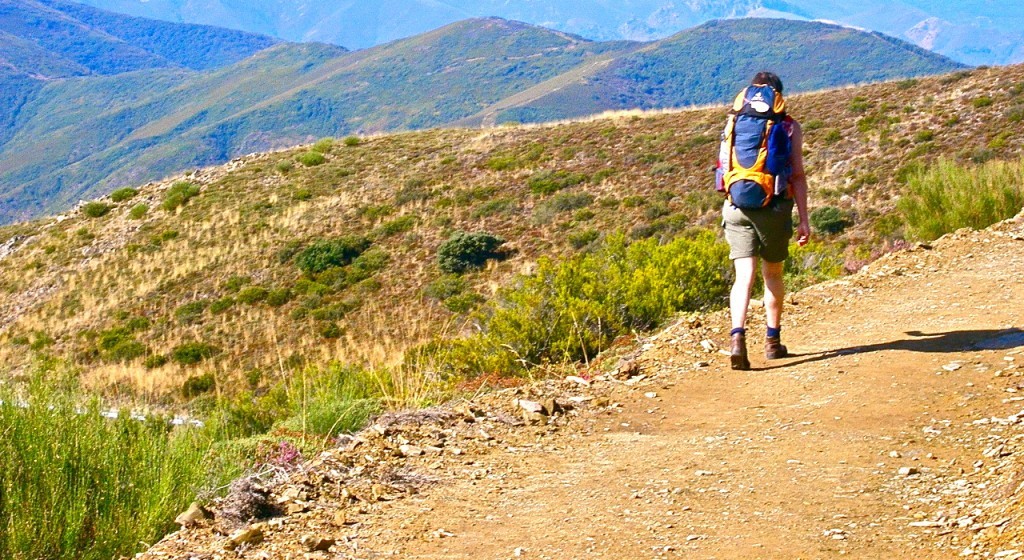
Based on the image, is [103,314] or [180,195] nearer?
[103,314]

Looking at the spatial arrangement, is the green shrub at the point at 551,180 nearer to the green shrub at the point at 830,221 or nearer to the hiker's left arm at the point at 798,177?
the green shrub at the point at 830,221

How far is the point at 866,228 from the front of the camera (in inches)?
819

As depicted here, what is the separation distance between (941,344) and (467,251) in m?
19.7

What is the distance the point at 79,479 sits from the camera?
146 inches

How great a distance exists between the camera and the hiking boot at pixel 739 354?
562 cm

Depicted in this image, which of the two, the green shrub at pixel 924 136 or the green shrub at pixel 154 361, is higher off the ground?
the green shrub at pixel 924 136

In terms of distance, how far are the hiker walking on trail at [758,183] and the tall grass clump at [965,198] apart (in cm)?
659

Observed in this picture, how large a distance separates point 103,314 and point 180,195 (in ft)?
36.0

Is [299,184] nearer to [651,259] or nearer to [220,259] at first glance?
[220,259]

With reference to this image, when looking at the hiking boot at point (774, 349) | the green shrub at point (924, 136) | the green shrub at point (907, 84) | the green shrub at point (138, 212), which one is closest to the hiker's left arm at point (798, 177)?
the hiking boot at point (774, 349)

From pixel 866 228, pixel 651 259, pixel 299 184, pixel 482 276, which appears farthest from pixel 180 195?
pixel 651 259

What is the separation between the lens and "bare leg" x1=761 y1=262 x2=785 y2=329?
5805 mm

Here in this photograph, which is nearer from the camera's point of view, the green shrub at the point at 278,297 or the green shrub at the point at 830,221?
the green shrub at the point at 830,221

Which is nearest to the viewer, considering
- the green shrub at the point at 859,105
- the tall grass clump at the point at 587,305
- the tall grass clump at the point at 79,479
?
the tall grass clump at the point at 79,479
